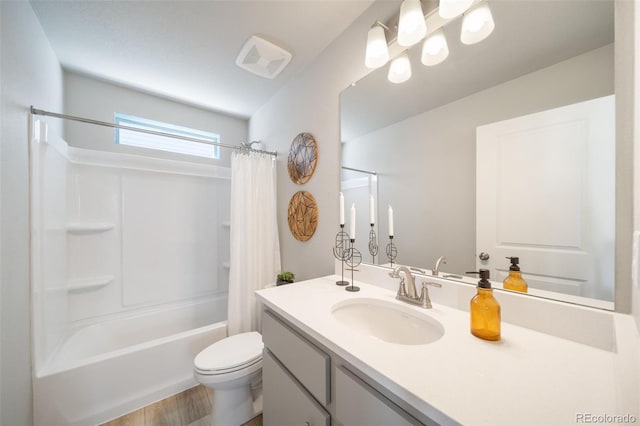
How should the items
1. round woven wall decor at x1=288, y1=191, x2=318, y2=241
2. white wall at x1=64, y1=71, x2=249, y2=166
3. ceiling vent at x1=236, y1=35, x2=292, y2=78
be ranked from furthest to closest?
white wall at x1=64, y1=71, x2=249, y2=166 → round woven wall decor at x1=288, y1=191, x2=318, y2=241 → ceiling vent at x1=236, y1=35, x2=292, y2=78

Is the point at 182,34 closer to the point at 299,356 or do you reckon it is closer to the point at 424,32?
the point at 424,32

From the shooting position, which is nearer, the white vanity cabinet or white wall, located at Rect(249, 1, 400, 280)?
the white vanity cabinet

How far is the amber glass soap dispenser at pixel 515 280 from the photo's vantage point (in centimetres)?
74

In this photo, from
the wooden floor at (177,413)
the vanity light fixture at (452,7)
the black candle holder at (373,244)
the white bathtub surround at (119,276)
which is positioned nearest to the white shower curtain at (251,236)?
the white bathtub surround at (119,276)

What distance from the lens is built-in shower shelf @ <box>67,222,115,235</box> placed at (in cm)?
177

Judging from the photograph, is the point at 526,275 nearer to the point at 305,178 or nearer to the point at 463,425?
the point at 463,425

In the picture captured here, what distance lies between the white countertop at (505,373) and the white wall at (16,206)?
1.39 metres

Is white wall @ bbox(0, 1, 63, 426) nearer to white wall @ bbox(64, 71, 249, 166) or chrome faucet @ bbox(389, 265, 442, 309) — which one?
white wall @ bbox(64, 71, 249, 166)

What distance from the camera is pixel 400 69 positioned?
3.70ft

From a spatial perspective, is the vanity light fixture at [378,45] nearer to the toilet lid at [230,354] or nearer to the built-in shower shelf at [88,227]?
the toilet lid at [230,354]

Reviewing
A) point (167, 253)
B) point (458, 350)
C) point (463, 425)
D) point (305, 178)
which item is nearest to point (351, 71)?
point (305, 178)

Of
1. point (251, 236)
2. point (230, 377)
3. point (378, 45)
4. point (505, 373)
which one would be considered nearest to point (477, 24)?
point (378, 45)

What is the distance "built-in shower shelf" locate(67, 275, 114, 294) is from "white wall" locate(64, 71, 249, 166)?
115 centimetres

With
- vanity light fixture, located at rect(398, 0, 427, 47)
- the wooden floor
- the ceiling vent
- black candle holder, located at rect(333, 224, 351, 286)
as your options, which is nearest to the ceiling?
the ceiling vent
